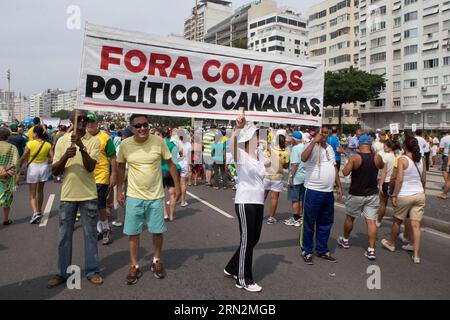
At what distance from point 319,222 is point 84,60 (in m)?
3.70

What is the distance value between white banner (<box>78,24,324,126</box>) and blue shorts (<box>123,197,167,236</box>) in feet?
3.47

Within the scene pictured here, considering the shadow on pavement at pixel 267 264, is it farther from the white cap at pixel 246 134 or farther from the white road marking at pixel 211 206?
the white road marking at pixel 211 206

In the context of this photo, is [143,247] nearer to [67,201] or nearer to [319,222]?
[67,201]

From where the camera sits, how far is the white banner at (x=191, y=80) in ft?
13.7

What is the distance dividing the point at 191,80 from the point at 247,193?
5.12 feet

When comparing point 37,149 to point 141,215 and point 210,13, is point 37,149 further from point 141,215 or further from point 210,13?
point 210,13

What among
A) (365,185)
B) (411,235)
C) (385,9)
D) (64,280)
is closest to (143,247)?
(64,280)

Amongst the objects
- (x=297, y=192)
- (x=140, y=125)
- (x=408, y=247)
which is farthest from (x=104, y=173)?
(x=408, y=247)

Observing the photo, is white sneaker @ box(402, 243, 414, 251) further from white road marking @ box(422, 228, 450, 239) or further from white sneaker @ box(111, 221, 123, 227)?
white sneaker @ box(111, 221, 123, 227)

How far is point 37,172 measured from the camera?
24.6 feet

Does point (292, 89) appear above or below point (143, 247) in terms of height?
above

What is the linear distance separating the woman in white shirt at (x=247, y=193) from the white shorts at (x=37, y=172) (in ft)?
16.2

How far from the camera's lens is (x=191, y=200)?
10.1 m

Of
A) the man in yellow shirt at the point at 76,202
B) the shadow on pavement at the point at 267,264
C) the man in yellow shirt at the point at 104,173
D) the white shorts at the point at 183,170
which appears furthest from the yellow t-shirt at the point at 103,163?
the white shorts at the point at 183,170
